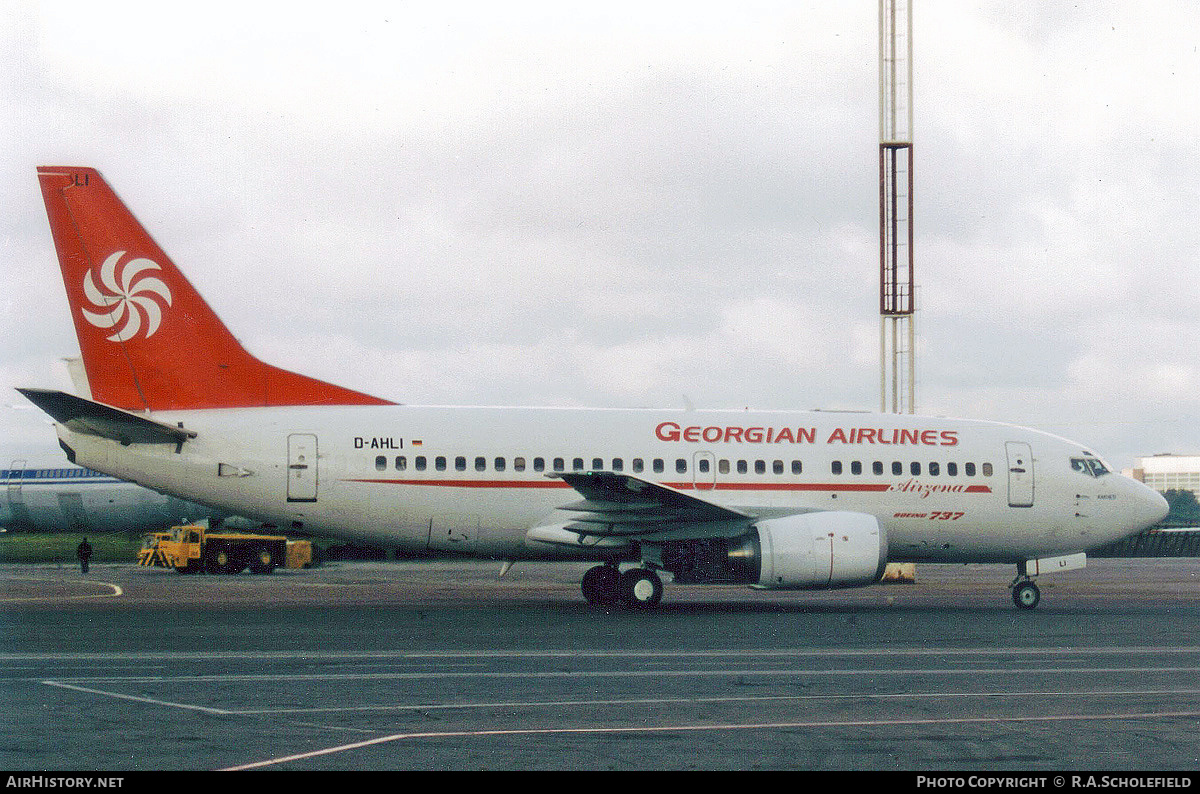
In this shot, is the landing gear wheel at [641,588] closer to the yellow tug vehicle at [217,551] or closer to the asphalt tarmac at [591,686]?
the asphalt tarmac at [591,686]

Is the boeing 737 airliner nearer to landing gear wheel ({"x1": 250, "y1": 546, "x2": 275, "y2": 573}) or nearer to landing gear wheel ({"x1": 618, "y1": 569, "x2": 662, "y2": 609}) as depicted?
landing gear wheel ({"x1": 618, "y1": 569, "x2": 662, "y2": 609})

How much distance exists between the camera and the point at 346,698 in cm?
1140

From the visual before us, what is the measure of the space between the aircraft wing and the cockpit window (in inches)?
289

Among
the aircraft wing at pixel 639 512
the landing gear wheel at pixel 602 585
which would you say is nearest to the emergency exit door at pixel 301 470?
the aircraft wing at pixel 639 512

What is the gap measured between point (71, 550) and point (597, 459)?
45.5m

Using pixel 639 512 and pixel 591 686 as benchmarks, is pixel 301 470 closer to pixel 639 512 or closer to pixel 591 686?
pixel 639 512

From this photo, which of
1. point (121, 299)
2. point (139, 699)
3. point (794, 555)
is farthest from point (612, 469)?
point (139, 699)

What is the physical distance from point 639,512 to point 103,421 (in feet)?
30.6

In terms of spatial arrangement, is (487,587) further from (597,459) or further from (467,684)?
(467,684)

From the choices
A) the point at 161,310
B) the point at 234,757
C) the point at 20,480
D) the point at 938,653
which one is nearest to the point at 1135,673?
the point at 938,653

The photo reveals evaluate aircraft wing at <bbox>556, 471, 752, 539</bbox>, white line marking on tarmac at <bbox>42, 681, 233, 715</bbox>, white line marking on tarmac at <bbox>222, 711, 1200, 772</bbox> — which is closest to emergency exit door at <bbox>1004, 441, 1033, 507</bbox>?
aircraft wing at <bbox>556, 471, 752, 539</bbox>

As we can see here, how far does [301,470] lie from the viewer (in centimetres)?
2231

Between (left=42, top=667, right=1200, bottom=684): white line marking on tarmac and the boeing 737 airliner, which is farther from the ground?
the boeing 737 airliner

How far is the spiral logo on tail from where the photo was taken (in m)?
22.6
